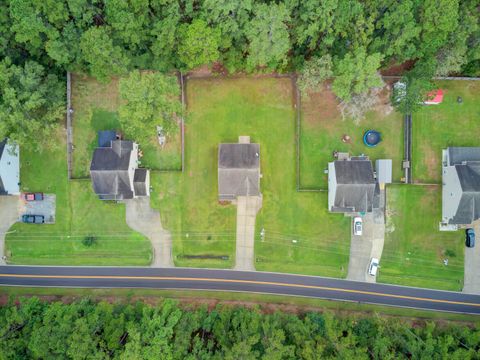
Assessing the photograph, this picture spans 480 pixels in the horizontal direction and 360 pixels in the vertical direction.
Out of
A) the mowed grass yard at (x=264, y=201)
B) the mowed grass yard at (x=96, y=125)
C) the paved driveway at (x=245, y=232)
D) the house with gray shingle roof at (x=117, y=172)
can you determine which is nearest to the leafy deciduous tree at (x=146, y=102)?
the house with gray shingle roof at (x=117, y=172)

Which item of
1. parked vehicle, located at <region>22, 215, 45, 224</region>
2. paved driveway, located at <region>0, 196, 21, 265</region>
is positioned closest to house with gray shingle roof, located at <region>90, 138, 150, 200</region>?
parked vehicle, located at <region>22, 215, 45, 224</region>

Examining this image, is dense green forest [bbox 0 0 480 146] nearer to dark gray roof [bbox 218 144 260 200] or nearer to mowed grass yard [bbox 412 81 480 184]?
mowed grass yard [bbox 412 81 480 184]

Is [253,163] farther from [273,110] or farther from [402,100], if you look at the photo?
[402,100]

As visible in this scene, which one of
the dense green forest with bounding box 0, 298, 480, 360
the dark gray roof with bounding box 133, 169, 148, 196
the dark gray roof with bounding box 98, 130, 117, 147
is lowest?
the dense green forest with bounding box 0, 298, 480, 360

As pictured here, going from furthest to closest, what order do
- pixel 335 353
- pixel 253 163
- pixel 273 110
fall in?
pixel 273 110 < pixel 253 163 < pixel 335 353

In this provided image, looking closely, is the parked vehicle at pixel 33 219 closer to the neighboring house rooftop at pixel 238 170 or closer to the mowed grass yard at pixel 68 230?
the mowed grass yard at pixel 68 230

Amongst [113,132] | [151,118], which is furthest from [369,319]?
[113,132]
